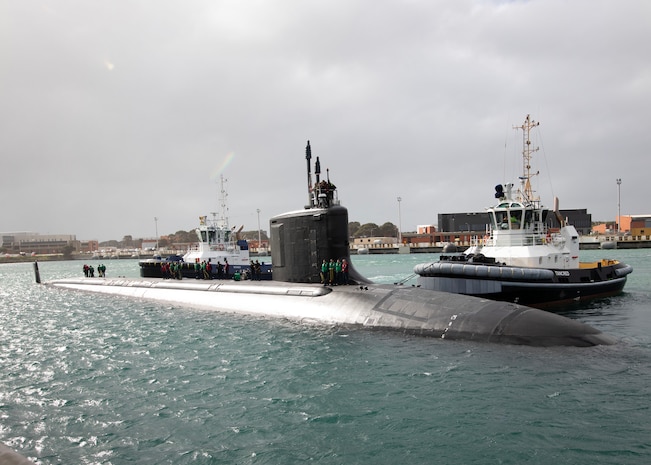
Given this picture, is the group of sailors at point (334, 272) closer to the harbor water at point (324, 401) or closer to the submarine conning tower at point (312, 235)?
the submarine conning tower at point (312, 235)

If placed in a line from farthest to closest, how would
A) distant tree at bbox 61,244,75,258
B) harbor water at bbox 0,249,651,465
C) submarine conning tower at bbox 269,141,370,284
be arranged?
distant tree at bbox 61,244,75,258 < submarine conning tower at bbox 269,141,370,284 < harbor water at bbox 0,249,651,465

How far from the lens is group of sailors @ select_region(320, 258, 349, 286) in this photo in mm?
14992

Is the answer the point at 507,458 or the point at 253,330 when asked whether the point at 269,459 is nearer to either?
the point at 507,458

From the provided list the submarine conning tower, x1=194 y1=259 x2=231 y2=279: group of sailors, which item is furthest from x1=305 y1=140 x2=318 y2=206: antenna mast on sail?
x1=194 y1=259 x2=231 y2=279: group of sailors

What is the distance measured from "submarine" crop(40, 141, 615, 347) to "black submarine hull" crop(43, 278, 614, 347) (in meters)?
0.02

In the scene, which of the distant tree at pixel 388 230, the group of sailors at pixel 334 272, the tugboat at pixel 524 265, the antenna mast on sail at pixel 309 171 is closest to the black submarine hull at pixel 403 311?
the group of sailors at pixel 334 272

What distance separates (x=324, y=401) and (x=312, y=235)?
767cm

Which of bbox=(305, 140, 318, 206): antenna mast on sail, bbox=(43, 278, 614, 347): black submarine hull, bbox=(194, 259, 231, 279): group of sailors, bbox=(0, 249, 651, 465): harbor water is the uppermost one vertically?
bbox=(305, 140, 318, 206): antenna mast on sail

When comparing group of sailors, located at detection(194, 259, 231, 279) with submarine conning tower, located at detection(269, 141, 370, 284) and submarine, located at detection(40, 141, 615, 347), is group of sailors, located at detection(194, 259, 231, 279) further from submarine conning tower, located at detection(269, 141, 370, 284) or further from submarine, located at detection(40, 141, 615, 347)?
submarine conning tower, located at detection(269, 141, 370, 284)

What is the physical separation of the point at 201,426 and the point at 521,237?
18150 mm

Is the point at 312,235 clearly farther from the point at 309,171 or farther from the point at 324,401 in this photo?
the point at 324,401

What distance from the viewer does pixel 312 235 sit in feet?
49.6

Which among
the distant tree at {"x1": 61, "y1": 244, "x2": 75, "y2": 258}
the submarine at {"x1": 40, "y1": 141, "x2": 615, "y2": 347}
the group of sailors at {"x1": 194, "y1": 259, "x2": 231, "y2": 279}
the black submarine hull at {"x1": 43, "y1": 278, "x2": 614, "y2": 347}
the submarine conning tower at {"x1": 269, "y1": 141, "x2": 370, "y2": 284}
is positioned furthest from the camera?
the distant tree at {"x1": 61, "y1": 244, "x2": 75, "y2": 258}

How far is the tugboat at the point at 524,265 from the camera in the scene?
18.3m
